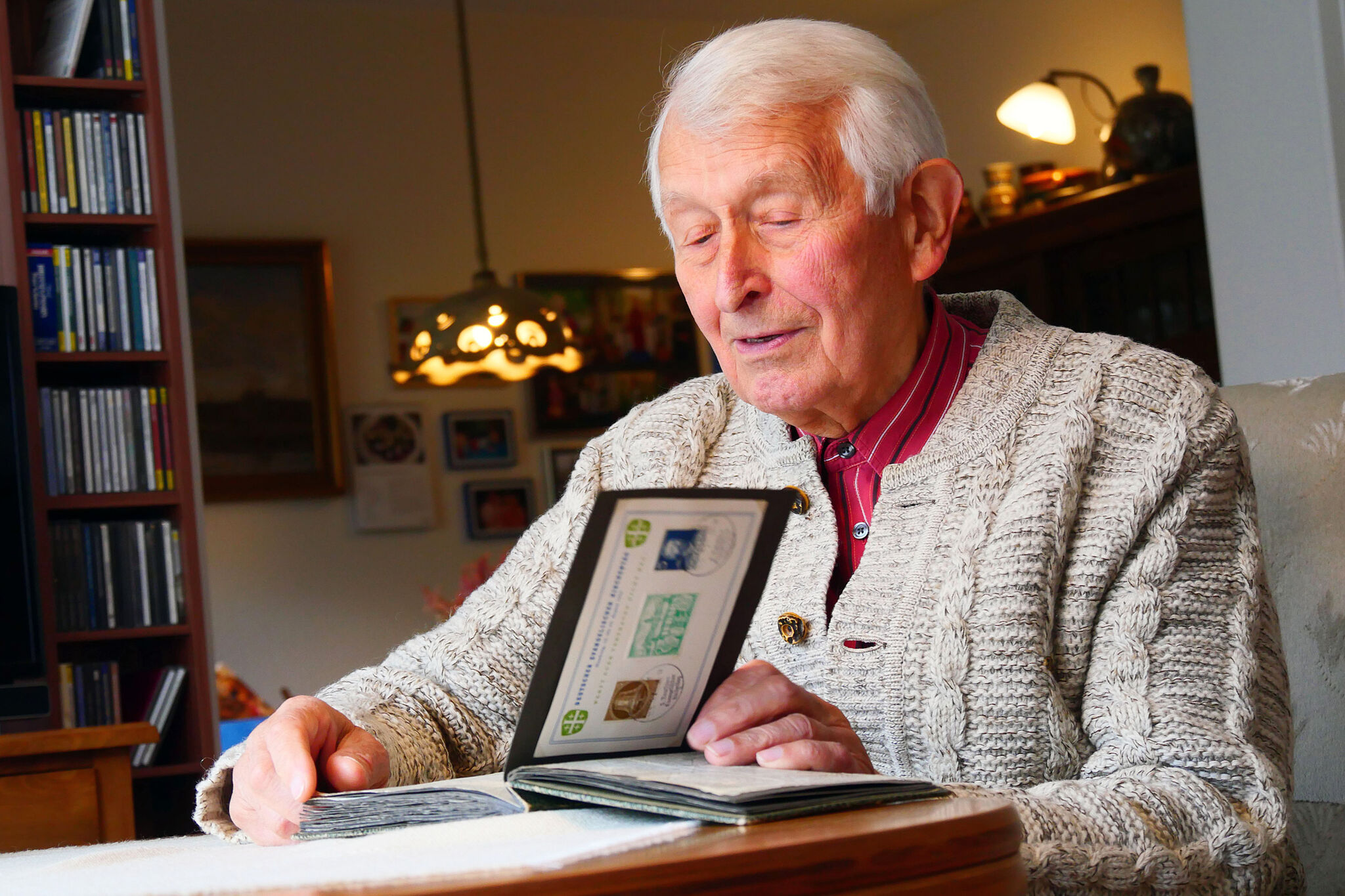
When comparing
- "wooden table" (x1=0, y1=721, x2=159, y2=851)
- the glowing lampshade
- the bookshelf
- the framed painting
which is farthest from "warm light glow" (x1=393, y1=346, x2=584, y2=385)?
"wooden table" (x1=0, y1=721, x2=159, y2=851)

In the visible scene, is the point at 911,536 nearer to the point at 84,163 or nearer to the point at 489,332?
the point at 84,163

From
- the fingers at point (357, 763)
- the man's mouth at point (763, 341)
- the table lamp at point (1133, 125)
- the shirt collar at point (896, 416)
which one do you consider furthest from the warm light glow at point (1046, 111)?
the fingers at point (357, 763)

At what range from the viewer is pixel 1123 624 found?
104 cm

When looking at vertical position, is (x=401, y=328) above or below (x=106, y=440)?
above

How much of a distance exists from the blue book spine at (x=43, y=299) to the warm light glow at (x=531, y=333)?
3.54ft

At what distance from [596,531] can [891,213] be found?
63 centimetres

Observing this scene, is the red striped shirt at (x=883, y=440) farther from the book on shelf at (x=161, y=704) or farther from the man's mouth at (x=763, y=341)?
the book on shelf at (x=161, y=704)

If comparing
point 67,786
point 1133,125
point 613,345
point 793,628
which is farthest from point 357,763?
point 613,345

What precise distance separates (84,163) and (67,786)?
1.21 m

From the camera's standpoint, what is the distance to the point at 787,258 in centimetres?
Result: 118

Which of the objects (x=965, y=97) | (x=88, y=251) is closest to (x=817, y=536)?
(x=88, y=251)

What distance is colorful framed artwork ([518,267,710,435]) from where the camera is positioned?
17.0 feet

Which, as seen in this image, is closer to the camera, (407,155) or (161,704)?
(161,704)

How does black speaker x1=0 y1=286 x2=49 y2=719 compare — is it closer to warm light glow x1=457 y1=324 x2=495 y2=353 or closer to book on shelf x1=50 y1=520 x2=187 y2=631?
book on shelf x1=50 y1=520 x2=187 y2=631
